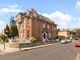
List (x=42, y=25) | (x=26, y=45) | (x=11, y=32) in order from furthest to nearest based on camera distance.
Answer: (x=42, y=25) < (x=11, y=32) < (x=26, y=45)

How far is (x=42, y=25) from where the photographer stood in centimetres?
7431

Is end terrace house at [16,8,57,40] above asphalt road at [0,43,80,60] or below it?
above

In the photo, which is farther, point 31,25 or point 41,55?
point 31,25

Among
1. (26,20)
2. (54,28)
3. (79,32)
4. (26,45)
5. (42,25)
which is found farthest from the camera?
(79,32)

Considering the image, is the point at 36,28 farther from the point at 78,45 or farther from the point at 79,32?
the point at 79,32

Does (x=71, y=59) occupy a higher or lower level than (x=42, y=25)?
→ lower

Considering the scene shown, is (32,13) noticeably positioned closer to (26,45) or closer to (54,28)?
(54,28)

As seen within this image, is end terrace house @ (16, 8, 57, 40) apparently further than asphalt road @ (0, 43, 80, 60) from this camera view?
Yes

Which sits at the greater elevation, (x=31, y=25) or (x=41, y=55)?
(x=31, y=25)

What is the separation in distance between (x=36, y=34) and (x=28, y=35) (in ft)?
9.40

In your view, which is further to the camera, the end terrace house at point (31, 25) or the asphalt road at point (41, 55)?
the end terrace house at point (31, 25)

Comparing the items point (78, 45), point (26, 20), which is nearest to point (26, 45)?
point (78, 45)

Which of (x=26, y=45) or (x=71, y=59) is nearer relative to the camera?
(x=71, y=59)

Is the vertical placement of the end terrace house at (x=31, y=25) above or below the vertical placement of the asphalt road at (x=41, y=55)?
above
